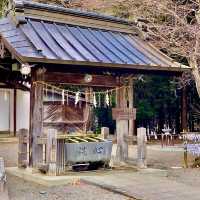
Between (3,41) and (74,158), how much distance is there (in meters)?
3.17

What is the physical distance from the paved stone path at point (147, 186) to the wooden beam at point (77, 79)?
2405 millimetres

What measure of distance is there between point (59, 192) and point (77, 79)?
11.0 ft

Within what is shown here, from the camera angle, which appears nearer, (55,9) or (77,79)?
(77,79)

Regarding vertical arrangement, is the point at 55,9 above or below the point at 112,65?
above

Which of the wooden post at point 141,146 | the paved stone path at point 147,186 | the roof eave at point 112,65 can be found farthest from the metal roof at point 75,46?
the paved stone path at point 147,186

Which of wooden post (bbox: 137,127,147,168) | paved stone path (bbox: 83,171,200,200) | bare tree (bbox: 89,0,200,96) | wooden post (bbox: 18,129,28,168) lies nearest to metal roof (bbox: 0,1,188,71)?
bare tree (bbox: 89,0,200,96)

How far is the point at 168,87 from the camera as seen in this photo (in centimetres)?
2161

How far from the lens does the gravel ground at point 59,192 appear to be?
838 centimetres

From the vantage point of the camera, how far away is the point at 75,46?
35.7 feet

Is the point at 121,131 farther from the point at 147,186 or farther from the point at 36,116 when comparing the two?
the point at 147,186

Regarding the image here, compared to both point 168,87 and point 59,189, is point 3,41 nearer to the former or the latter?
point 59,189

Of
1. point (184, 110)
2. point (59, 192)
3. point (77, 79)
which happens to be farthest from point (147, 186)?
point (184, 110)

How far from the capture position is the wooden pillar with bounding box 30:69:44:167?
34.7 feet

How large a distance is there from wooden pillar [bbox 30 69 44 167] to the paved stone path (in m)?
1.49
